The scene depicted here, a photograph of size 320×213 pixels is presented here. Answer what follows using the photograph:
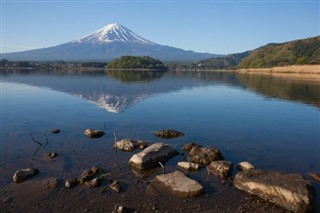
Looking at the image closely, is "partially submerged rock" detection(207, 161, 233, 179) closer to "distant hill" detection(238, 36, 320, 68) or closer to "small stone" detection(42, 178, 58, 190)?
Answer: "small stone" detection(42, 178, 58, 190)

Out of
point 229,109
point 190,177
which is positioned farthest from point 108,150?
point 229,109

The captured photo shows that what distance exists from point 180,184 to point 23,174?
6151mm

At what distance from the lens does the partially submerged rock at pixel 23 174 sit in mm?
11968

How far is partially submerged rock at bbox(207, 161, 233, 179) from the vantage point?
12766mm

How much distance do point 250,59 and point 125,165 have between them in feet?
550

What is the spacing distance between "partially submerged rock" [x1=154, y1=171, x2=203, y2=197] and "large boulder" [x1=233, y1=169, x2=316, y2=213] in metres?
1.70

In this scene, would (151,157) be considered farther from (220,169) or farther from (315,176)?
(315,176)

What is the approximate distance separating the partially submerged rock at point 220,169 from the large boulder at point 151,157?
2204 millimetres

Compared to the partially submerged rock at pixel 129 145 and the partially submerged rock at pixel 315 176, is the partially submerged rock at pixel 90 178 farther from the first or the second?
the partially submerged rock at pixel 315 176

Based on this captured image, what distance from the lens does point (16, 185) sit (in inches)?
458

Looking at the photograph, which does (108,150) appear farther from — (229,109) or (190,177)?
(229,109)

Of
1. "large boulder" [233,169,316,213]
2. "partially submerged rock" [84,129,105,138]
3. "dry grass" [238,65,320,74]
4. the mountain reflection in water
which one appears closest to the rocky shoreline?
"large boulder" [233,169,316,213]

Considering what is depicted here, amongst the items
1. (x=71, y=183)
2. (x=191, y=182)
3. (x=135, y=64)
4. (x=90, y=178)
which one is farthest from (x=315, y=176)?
(x=135, y=64)

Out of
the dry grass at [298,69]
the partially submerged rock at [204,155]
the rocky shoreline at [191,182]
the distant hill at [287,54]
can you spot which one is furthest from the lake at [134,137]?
the distant hill at [287,54]
